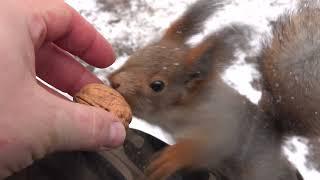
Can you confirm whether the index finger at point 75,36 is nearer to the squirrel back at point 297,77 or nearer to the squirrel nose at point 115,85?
the squirrel nose at point 115,85

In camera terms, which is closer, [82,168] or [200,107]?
[82,168]

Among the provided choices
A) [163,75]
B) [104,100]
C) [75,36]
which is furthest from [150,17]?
[104,100]

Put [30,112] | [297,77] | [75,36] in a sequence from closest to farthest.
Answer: [30,112] → [75,36] → [297,77]

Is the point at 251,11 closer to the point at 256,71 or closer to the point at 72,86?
the point at 256,71

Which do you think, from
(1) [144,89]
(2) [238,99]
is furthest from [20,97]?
(2) [238,99]

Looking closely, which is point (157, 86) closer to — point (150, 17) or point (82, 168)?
point (82, 168)

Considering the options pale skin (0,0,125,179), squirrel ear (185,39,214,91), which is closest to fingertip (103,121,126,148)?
pale skin (0,0,125,179)
